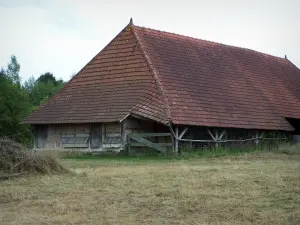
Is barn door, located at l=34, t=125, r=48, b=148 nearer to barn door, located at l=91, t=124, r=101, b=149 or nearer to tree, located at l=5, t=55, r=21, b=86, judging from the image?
barn door, located at l=91, t=124, r=101, b=149

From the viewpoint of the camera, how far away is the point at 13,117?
1403 inches

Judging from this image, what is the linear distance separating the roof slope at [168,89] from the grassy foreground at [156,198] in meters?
9.21

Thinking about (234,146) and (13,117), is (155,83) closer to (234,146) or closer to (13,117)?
(234,146)

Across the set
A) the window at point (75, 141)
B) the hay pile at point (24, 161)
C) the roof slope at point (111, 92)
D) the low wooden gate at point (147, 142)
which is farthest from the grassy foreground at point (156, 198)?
the window at point (75, 141)

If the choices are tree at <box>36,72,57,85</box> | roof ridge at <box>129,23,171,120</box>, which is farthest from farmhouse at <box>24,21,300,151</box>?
tree at <box>36,72,57,85</box>

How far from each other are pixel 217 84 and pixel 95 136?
690cm

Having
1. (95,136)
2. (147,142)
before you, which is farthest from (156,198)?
(95,136)

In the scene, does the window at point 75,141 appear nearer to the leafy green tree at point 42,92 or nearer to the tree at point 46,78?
the leafy green tree at point 42,92

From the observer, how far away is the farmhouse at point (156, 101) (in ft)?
70.5

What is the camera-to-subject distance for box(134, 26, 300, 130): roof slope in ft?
73.6

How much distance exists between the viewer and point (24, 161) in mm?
12383

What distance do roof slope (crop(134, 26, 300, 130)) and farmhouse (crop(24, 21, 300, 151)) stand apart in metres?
0.07

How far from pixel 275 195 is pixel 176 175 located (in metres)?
3.63

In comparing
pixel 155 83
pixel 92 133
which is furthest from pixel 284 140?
pixel 92 133
